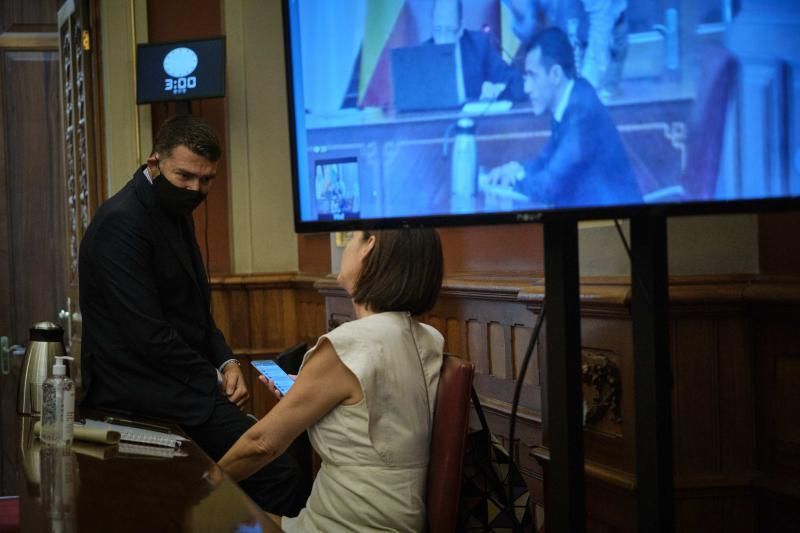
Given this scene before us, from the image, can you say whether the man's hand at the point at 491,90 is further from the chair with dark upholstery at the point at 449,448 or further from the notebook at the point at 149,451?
the notebook at the point at 149,451

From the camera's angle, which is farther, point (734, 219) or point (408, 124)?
point (734, 219)

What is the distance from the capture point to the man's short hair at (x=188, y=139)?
279 cm

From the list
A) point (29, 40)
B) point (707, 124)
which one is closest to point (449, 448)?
point (707, 124)

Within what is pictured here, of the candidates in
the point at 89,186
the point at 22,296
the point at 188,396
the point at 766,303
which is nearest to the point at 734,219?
the point at 766,303

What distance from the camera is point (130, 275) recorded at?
2646 millimetres

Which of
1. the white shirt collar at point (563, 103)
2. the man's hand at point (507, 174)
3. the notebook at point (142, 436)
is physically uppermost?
the white shirt collar at point (563, 103)

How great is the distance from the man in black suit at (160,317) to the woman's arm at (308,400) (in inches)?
29.4

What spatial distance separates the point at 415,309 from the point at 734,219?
72 cm

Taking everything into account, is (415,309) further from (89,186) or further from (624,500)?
(89,186)

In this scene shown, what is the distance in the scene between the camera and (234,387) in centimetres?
282

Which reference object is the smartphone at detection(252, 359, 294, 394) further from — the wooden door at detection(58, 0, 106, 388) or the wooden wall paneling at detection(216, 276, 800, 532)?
the wooden door at detection(58, 0, 106, 388)

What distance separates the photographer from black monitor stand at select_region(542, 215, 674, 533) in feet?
3.85

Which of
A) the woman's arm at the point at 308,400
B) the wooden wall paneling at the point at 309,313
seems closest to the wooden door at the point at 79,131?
the wooden wall paneling at the point at 309,313

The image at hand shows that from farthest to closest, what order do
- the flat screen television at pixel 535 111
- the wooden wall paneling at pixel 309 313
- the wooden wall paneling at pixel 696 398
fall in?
the wooden wall paneling at pixel 309 313, the wooden wall paneling at pixel 696 398, the flat screen television at pixel 535 111
